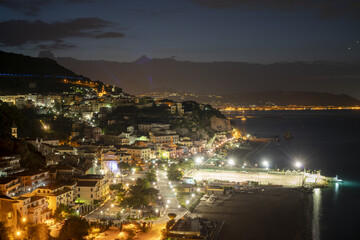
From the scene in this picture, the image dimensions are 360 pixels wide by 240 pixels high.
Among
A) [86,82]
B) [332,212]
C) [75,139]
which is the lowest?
[332,212]

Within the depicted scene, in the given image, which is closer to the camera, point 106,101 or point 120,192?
point 120,192

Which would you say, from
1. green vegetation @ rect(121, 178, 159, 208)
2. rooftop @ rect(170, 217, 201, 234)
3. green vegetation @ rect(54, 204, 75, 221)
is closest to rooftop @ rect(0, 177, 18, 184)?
green vegetation @ rect(54, 204, 75, 221)

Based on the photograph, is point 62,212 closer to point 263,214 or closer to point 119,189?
point 119,189

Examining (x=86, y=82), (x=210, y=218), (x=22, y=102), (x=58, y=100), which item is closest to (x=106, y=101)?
(x=58, y=100)

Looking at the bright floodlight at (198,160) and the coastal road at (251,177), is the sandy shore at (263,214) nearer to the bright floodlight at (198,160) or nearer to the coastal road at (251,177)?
the coastal road at (251,177)

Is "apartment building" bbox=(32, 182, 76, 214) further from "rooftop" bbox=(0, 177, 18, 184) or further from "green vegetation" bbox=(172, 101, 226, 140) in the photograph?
"green vegetation" bbox=(172, 101, 226, 140)

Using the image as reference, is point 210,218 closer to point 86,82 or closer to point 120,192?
point 120,192
